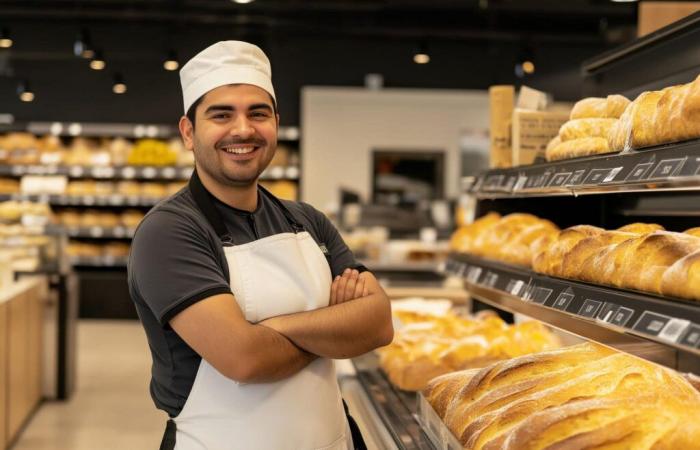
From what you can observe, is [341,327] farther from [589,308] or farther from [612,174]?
[612,174]

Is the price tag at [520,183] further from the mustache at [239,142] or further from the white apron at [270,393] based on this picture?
the mustache at [239,142]

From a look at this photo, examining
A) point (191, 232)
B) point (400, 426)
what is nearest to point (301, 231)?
point (191, 232)

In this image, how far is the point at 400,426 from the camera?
2.24 metres

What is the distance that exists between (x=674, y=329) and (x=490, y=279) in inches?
46.9

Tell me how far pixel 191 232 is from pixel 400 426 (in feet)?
2.65

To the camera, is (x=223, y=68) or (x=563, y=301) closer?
(x=563, y=301)

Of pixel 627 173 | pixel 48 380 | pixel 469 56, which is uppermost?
pixel 469 56

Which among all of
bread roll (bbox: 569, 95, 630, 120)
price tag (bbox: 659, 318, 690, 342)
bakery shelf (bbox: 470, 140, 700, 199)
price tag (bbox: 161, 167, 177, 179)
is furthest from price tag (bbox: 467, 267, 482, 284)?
price tag (bbox: 161, 167, 177, 179)

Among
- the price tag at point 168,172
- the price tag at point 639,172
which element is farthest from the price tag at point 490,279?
the price tag at point 168,172

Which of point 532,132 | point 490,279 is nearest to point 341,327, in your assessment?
point 490,279

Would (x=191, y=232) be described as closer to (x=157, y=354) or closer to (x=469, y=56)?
(x=157, y=354)

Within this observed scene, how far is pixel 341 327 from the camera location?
6.36 ft

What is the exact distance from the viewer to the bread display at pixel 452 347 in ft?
8.63

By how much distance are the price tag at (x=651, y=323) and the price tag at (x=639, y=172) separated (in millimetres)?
287
